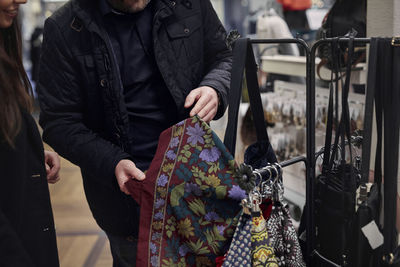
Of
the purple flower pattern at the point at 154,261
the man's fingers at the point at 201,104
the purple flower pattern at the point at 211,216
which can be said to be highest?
the man's fingers at the point at 201,104

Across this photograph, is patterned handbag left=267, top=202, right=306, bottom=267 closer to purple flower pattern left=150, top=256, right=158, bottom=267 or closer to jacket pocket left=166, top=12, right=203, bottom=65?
purple flower pattern left=150, top=256, right=158, bottom=267

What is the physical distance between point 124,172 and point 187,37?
1.32ft

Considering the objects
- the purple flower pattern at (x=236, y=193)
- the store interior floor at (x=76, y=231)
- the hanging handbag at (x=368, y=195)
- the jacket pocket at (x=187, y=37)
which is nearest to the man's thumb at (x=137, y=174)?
the purple flower pattern at (x=236, y=193)

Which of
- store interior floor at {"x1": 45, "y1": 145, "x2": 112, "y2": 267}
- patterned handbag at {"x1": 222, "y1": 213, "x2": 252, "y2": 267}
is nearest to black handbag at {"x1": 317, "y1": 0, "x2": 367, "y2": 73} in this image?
patterned handbag at {"x1": 222, "y1": 213, "x2": 252, "y2": 267}

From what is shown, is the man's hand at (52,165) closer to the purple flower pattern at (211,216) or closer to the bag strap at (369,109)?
the purple flower pattern at (211,216)

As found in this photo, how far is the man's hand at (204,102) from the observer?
1.06m

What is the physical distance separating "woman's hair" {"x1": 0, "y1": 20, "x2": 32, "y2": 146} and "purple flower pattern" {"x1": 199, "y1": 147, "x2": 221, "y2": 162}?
380mm

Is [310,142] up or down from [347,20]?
down

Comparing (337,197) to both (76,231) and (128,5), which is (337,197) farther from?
(76,231)

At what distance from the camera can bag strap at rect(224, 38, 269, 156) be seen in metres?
0.92


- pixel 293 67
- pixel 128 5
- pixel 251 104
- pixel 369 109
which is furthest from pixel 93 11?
pixel 293 67

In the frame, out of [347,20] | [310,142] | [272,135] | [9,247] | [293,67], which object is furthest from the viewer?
[272,135]

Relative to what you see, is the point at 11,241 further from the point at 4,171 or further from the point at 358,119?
the point at 358,119

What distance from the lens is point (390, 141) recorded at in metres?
0.89
